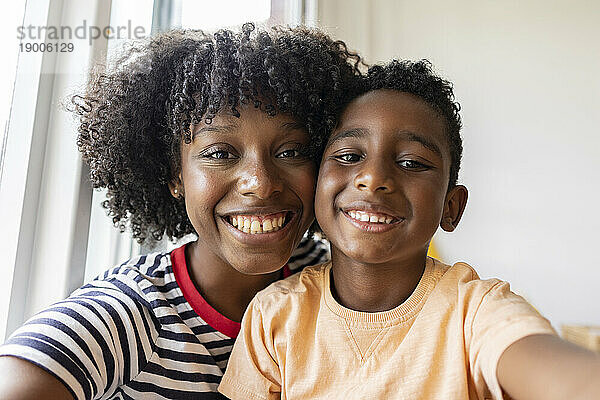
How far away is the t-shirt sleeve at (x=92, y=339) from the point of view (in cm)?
72

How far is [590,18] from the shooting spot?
2381 mm

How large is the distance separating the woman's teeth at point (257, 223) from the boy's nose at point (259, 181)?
37 millimetres

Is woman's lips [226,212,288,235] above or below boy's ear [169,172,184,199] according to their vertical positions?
below

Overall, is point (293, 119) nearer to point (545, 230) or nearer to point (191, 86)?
point (191, 86)

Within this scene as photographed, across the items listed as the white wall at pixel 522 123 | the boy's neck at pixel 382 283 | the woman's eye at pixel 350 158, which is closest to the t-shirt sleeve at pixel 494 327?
the boy's neck at pixel 382 283

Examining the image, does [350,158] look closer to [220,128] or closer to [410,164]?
[410,164]

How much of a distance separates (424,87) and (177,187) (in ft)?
1.46

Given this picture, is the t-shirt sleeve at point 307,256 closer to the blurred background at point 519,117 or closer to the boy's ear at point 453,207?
the boy's ear at point 453,207

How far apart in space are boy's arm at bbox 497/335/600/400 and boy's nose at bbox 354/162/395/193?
0.27 m

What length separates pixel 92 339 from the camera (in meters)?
0.77

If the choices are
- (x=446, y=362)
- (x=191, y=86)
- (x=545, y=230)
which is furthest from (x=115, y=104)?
(x=545, y=230)

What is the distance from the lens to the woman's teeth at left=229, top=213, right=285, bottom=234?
2.95 feet

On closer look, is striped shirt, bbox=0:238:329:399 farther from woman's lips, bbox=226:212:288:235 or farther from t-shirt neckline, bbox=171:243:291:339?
woman's lips, bbox=226:212:288:235

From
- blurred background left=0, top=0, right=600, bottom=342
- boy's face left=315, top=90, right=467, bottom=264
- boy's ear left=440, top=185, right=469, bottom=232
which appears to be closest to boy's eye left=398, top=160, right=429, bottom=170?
boy's face left=315, top=90, right=467, bottom=264
